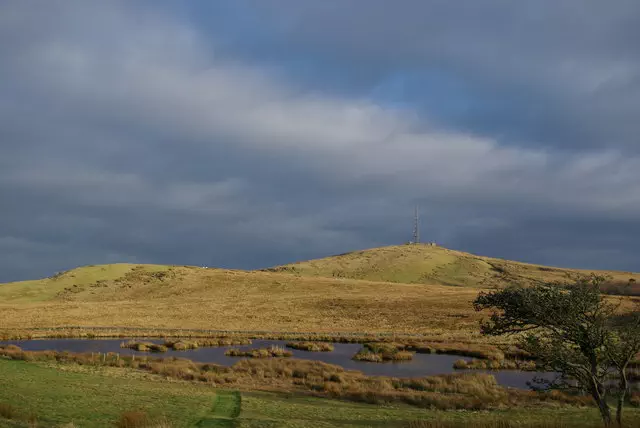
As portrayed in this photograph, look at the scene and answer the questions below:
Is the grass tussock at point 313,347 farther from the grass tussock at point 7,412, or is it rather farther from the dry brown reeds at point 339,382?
the grass tussock at point 7,412

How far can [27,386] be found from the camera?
2311 centimetres

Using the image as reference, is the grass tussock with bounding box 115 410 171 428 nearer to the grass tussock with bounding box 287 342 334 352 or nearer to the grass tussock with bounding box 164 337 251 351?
the grass tussock with bounding box 164 337 251 351

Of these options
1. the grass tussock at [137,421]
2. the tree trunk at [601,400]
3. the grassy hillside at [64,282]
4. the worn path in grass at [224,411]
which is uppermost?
the grassy hillside at [64,282]

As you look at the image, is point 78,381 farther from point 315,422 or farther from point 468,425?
point 468,425

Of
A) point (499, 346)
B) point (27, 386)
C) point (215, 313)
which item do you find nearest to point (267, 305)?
point (215, 313)

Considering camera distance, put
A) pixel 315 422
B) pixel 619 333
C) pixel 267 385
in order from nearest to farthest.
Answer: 1. pixel 619 333
2. pixel 315 422
3. pixel 267 385

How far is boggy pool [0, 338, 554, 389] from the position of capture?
4207 centimetres

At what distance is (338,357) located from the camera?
172 feet

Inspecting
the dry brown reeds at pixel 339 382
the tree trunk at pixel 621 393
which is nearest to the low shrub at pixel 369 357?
the dry brown reeds at pixel 339 382

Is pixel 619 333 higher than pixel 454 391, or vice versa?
pixel 619 333

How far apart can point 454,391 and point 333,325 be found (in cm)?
5226

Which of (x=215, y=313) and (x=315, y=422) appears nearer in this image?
(x=315, y=422)

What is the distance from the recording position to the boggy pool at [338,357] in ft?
138

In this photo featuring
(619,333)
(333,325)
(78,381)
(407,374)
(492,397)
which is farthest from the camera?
(333,325)
